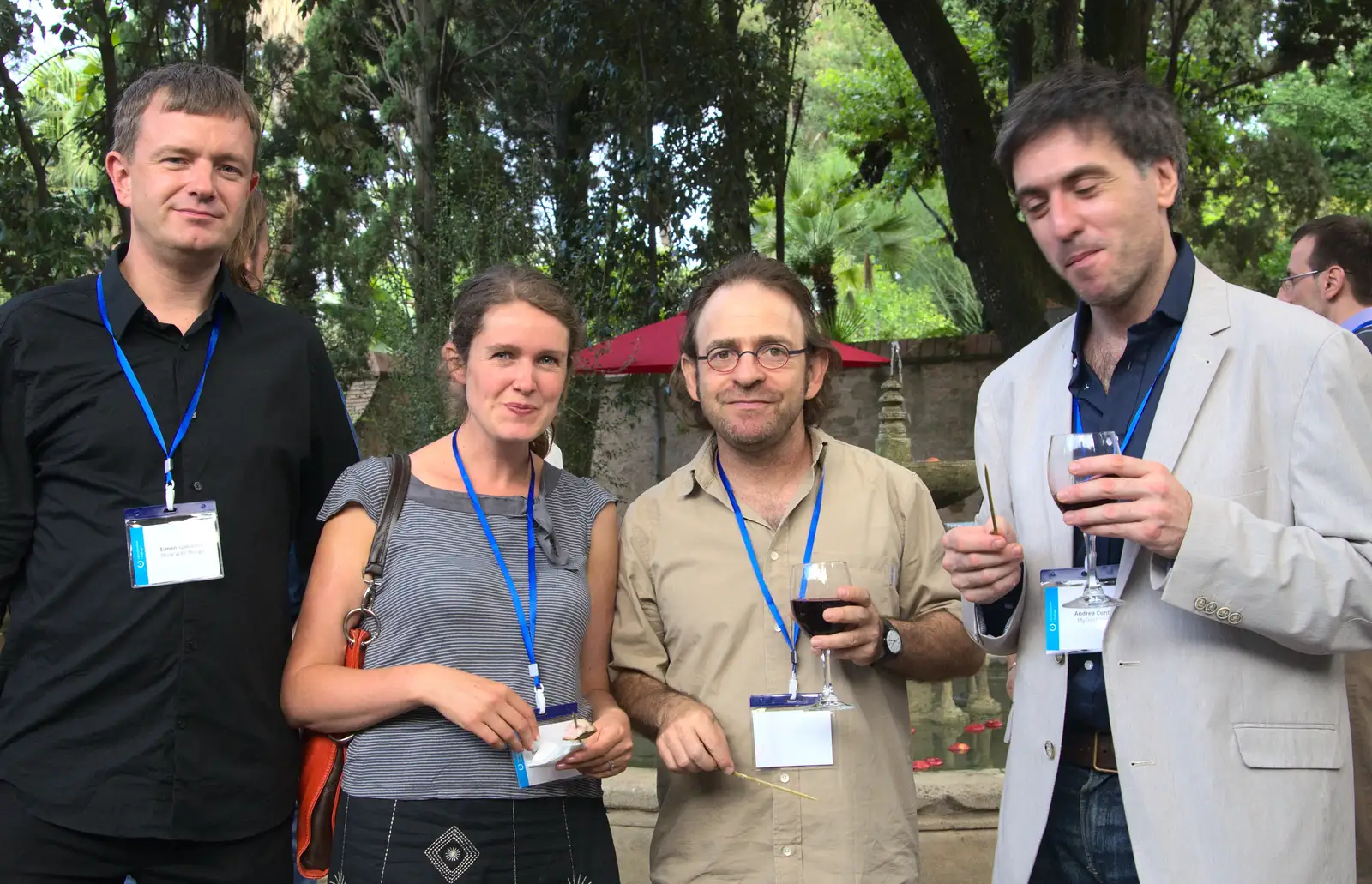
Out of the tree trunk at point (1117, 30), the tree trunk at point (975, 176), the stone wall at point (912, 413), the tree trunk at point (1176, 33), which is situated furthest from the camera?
the stone wall at point (912, 413)

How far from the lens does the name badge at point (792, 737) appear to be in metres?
2.32

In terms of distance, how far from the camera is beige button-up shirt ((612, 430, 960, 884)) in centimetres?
237

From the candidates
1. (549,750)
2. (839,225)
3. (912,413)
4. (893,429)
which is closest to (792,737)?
(549,750)

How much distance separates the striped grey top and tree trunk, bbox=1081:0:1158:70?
9.04 m

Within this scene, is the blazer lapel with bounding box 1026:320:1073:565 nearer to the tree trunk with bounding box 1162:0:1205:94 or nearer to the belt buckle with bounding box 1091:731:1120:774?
the belt buckle with bounding box 1091:731:1120:774

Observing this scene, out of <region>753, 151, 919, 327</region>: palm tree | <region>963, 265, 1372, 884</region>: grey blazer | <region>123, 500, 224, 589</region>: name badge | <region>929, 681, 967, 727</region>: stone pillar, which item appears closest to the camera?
<region>963, 265, 1372, 884</region>: grey blazer

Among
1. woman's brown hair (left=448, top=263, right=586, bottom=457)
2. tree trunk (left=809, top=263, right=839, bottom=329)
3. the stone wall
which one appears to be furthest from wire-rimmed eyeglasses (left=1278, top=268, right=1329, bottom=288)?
tree trunk (left=809, top=263, right=839, bottom=329)

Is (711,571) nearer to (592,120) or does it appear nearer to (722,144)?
(722,144)

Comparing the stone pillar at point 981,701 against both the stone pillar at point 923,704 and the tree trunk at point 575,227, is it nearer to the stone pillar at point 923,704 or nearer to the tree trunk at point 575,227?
→ the stone pillar at point 923,704

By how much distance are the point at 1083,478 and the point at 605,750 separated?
41.0 inches

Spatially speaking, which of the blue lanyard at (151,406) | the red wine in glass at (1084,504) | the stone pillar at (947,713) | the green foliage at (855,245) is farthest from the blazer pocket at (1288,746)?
the green foliage at (855,245)

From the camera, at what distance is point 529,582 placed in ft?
8.01

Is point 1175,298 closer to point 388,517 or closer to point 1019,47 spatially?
point 388,517

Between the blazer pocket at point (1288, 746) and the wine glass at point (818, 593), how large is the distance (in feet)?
2.23
